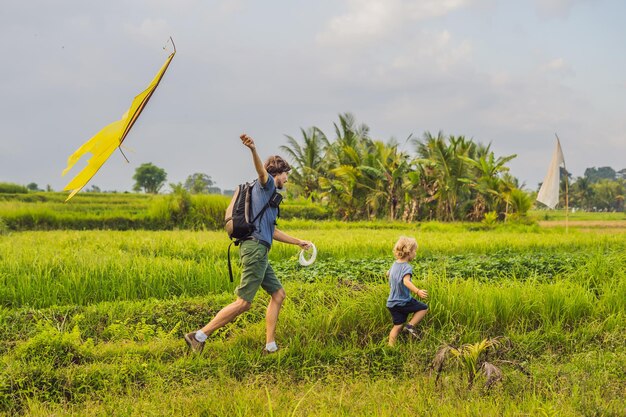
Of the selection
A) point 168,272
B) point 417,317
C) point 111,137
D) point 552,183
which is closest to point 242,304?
point 417,317

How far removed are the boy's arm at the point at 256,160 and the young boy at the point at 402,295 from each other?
1.38 metres

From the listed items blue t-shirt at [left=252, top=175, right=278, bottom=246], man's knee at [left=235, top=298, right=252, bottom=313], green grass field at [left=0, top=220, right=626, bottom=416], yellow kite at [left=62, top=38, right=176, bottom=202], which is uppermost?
yellow kite at [left=62, top=38, right=176, bottom=202]

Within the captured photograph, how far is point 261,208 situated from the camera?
4707 mm

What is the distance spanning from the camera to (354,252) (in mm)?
10641

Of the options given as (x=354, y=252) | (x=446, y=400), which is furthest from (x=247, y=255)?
(x=354, y=252)

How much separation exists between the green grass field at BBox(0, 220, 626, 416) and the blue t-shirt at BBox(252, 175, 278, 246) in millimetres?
967

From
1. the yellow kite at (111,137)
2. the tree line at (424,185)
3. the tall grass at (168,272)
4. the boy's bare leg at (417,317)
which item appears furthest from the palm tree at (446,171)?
the yellow kite at (111,137)

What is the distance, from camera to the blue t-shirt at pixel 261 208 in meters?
4.66

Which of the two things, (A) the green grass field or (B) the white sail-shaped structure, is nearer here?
(A) the green grass field

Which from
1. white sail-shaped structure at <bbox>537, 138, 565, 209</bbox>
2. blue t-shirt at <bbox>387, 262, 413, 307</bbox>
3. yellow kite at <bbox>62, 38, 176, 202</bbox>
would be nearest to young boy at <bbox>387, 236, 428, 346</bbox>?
blue t-shirt at <bbox>387, 262, 413, 307</bbox>

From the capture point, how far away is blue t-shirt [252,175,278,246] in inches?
184

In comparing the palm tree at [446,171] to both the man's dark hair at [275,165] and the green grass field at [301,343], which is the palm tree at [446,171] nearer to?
the green grass field at [301,343]

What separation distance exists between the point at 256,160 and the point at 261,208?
0.52m

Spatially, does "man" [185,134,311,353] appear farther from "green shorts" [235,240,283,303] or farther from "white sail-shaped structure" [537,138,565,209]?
"white sail-shaped structure" [537,138,565,209]
